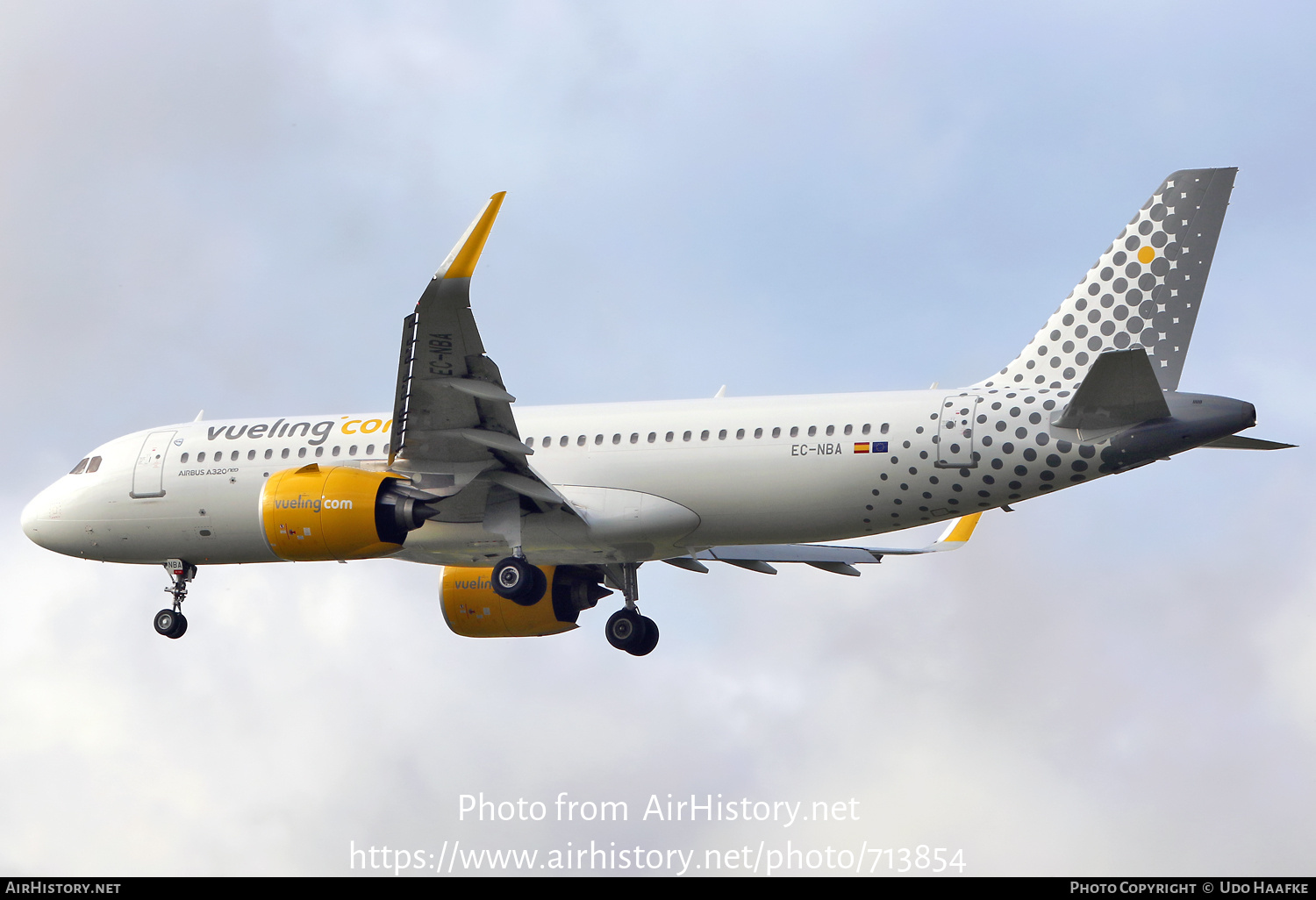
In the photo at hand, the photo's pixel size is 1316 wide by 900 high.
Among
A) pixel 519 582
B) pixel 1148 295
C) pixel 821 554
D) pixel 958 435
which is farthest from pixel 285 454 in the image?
pixel 1148 295

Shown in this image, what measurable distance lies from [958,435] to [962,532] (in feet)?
20.7

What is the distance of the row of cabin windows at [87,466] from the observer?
2773cm

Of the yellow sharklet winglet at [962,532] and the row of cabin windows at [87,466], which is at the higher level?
the row of cabin windows at [87,466]

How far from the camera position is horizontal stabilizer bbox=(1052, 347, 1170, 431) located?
66.0 feet

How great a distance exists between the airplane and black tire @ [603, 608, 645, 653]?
193 centimetres

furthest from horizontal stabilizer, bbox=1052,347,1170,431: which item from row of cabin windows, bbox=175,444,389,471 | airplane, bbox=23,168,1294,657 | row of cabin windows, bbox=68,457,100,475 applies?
row of cabin windows, bbox=68,457,100,475

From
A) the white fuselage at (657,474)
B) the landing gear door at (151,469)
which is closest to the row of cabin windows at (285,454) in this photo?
the white fuselage at (657,474)

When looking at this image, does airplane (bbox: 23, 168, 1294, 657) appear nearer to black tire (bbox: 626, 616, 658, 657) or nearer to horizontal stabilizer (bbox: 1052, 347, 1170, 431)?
horizontal stabilizer (bbox: 1052, 347, 1170, 431)

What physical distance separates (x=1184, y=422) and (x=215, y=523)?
1612cm

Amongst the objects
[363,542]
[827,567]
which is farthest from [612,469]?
[827,567]

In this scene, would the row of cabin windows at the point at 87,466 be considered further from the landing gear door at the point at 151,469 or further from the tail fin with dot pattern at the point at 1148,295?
the tail fin with dot pattern at the point at 1148,295

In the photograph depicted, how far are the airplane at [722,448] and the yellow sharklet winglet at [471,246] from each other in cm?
3

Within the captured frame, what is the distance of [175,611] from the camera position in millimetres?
27406

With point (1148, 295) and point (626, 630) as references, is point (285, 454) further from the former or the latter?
point (1148, 295)
